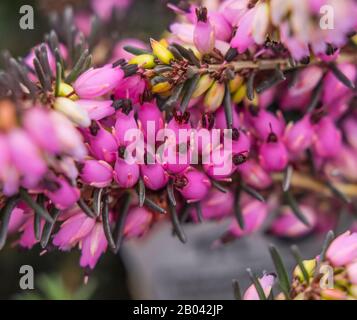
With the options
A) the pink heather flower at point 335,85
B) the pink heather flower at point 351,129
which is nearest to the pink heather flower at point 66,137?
the pink heather flower at point 335,85

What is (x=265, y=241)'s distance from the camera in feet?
4.82

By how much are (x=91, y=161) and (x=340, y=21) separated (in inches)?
12.3

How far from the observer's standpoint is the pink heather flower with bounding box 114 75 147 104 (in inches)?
31.0

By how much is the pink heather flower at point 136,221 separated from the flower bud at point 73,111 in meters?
0.23

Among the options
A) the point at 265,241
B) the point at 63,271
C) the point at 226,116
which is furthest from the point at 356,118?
the point at 63,271

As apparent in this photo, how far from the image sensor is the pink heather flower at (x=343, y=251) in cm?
77

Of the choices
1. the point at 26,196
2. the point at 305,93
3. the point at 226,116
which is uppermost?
the point at 305,93

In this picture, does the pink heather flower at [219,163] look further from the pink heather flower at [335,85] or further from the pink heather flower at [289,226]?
the pink heather flower at [289,226]

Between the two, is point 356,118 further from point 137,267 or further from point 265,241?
point 137,267

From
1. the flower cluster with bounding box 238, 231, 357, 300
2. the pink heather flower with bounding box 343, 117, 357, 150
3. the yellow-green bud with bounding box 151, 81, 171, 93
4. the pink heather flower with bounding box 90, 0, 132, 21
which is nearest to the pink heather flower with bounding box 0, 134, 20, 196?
the yellow-green bud with bounding box 151, 81, 171, 93

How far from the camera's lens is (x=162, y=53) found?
2.61 ft

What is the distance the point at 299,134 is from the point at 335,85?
3.3 inches

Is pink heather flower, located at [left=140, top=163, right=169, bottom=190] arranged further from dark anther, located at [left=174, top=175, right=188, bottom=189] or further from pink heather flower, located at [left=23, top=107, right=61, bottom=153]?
pink heather flower, located at [left=23, top=107, right=61, bottom=153]

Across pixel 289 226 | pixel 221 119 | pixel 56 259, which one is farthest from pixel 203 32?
pixel 56 259
